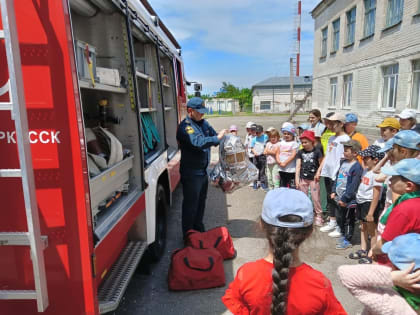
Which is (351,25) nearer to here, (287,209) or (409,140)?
(409,140)

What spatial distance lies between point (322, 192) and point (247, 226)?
4.30 ft

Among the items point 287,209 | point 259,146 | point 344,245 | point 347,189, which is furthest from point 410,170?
point 259,146

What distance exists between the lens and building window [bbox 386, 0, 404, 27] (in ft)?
36.2

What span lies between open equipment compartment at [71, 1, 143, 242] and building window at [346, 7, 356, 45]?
15344 millimetres

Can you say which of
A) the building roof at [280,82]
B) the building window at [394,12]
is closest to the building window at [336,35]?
the building window at [394,12]

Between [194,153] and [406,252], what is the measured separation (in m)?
2.78

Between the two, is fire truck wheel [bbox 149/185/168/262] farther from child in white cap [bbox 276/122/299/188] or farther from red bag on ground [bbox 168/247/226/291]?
child in white cap [bbox 276/122/299/188]

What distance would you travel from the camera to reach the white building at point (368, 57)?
33.7 feet

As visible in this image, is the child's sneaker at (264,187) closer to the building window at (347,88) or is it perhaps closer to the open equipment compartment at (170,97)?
the open equipment compartment at (170,97)

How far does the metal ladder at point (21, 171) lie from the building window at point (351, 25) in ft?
54.7

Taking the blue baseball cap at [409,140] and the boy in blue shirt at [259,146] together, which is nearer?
the blue baseball cap at [409,140]

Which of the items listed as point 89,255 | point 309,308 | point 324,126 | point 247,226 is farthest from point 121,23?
point 324,126

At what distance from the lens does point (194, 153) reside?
13.0ft

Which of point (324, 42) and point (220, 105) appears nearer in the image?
point (324, 42)
